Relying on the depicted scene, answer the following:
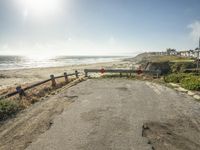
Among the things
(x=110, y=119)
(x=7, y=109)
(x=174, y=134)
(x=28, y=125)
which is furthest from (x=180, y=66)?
(x=28, y=125)

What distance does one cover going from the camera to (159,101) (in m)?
11.4

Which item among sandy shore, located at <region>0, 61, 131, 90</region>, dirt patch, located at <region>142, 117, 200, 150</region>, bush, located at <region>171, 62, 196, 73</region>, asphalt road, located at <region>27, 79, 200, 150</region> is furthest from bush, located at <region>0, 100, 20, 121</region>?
bush, located at <region>171, 62, 196, 73</region>

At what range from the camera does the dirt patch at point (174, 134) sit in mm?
5991

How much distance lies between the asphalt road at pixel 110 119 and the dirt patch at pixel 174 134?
18 centimetres

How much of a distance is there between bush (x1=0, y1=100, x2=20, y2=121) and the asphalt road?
95.6 inches

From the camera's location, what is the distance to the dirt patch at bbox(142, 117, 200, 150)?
5991mm

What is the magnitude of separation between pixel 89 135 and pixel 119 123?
1.52 metres

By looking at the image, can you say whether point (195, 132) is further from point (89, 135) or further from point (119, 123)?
point (89, 135)

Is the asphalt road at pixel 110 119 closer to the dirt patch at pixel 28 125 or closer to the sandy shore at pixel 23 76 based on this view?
the dirt patch at pixel 28 125

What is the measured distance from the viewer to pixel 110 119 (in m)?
8.27

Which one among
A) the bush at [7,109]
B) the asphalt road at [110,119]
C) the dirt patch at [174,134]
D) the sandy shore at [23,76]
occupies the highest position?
the bush at [7,109]

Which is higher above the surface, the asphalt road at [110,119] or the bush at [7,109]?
the bush at [7,109]

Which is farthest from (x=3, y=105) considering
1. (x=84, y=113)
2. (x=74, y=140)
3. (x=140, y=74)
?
(x=140, y=74)

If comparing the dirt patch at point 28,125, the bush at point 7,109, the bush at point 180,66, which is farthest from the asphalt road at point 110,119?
the bush at point 180,66
